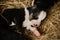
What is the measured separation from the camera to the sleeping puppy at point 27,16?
2.67 m

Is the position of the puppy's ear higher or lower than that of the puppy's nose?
higher

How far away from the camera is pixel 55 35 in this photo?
2.67 metres

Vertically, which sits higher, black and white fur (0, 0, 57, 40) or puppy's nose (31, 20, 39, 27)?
black and white fur (0, 0, 57, 40)

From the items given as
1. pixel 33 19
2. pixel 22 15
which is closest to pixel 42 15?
pixel 33 19

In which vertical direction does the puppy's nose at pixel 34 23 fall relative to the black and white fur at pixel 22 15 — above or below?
below

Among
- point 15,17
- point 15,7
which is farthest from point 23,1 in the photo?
point 15,17

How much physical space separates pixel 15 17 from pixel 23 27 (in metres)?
0.14

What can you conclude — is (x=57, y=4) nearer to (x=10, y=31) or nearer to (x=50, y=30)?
(x=50, y=30)

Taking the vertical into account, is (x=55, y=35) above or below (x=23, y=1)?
below

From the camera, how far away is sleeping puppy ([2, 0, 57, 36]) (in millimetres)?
2666

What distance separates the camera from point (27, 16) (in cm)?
271

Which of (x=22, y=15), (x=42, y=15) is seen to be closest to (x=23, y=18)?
(x=22, y=15)

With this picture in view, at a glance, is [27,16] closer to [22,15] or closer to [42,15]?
[22,15]

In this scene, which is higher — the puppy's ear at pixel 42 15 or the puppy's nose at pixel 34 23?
the puppy's ear at pixel 42 15
